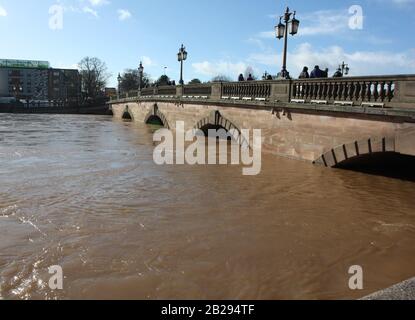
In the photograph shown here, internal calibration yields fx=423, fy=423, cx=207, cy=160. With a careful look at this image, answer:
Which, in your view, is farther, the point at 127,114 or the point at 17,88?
the point at 17,88

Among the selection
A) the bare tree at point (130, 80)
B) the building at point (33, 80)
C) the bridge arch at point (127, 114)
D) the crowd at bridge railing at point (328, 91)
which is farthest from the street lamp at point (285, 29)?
the building at point (33, 80)

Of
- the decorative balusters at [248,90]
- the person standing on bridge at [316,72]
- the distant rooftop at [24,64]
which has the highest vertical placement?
the distant rooftop at [24,64]

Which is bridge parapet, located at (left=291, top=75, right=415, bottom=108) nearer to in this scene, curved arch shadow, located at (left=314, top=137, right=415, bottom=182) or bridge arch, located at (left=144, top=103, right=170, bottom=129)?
curved arch shadow, located at (left=314, top=137, right=415, bottom=182)

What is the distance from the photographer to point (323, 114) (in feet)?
44.6

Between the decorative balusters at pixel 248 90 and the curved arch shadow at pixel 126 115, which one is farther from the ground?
the decorative balusters at pixel 248 90

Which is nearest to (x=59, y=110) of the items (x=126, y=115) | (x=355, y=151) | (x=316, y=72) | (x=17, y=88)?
(x=126, y=115)

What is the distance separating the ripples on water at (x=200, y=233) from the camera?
541 cm

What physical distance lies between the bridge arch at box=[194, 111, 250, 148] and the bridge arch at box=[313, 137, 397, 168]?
17.4ft

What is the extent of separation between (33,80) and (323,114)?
119 m

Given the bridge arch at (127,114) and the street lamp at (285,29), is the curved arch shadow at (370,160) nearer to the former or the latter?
the street lamp at (285,29)

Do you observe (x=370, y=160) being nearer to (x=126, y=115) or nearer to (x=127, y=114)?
(x=127, y=114)

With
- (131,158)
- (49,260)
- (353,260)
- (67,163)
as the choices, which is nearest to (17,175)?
(67,163)

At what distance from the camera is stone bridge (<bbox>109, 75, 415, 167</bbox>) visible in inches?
428
